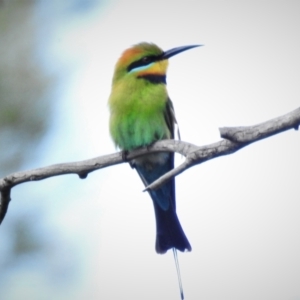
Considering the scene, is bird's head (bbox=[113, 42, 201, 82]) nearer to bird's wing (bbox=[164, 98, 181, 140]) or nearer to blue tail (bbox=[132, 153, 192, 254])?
bird's wing (bbox=[164, 98, 181, 140])

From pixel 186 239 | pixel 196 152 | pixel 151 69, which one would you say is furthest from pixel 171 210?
pixel 196 152

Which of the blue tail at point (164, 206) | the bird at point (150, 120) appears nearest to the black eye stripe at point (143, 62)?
the bird at point (150, 120)

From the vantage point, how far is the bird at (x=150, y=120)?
315cm

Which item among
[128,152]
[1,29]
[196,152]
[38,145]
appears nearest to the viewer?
[196,152]

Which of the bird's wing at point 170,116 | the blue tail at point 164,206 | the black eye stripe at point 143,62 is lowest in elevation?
the blue tail at point 164,206

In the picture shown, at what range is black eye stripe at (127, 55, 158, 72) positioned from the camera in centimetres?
331

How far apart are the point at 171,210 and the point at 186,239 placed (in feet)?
0.56

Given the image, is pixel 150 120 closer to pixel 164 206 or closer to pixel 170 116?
pixel 170 116

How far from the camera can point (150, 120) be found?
316 cm

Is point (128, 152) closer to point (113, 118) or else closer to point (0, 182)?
point (113, 118)

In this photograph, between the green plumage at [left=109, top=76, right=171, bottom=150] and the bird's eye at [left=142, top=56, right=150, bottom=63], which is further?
the bird's eye at [left=142, top=56, right=150, bottom=63]

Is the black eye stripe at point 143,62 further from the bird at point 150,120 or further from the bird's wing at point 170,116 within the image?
the bird's wing at point 170,116

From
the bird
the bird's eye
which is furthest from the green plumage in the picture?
the bird's eye

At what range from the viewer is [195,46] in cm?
320
